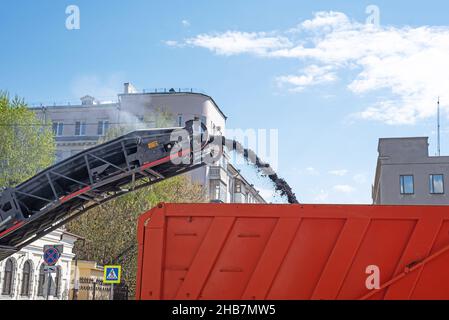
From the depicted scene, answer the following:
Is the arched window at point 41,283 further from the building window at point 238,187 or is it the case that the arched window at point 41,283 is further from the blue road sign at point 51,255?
the building window at point 238,187

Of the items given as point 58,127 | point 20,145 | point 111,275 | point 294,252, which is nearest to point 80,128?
point 58,127

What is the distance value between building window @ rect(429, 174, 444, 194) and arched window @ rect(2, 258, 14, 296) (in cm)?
4189

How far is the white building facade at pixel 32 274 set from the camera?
2584cm

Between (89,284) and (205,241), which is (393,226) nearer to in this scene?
(205,241)

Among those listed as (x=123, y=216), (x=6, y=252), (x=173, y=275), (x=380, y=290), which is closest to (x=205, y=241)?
(x=173, y=275)

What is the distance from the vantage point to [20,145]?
3522 centimetres

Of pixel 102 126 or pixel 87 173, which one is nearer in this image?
pixel 87 173

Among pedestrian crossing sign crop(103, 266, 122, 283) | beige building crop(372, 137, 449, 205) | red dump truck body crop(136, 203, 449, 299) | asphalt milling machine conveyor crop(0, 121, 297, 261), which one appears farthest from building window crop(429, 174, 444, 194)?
red dump truck body crop(136, 203, 449, 299)

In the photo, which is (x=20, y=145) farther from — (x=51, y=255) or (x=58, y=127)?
(x=58, y=127)

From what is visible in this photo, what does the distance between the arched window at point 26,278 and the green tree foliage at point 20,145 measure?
8271 millimetres

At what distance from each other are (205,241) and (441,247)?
2.75 m

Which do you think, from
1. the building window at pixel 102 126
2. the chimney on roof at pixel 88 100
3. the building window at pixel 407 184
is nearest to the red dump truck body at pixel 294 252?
the building window at pixel 407 184

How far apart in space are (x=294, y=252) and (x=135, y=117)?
53875 millimetres

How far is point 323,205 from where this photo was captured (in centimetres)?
656
